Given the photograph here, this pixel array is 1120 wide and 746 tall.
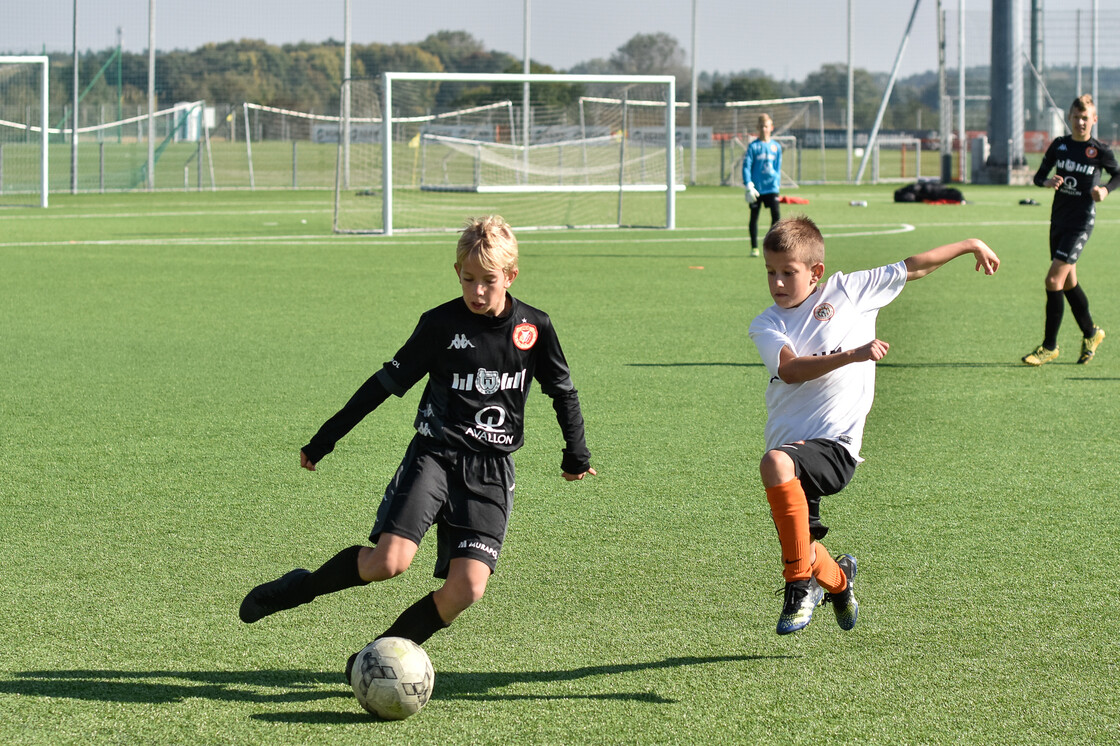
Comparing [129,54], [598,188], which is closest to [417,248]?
[598,188]

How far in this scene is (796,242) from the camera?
412 centimetres

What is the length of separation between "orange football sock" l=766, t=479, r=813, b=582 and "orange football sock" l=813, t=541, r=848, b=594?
0.06 metres

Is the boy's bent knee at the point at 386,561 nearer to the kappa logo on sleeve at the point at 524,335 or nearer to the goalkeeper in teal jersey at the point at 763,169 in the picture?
the kappa logo on sleeve at the point at 524,335

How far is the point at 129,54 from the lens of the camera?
40562mm

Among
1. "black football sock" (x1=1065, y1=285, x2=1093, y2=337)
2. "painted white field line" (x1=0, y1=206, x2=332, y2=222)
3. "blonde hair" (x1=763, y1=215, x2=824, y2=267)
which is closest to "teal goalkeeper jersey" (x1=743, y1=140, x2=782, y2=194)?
"black football sock" (x1=1065, y1=285, x2=1093, y2=337)

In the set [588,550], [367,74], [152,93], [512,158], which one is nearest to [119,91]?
[152,93]

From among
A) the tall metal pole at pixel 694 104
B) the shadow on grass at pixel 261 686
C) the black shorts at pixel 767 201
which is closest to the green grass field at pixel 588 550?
the shadow on grass at pixel 261 686

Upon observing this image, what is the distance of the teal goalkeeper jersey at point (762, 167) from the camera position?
1845cm

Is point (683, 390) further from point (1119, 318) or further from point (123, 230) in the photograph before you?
point (123, 230)

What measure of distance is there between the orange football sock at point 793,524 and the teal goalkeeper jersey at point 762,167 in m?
14.8

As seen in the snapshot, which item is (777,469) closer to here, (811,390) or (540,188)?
(811,390)

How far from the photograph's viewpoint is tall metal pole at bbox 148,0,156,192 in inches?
1531

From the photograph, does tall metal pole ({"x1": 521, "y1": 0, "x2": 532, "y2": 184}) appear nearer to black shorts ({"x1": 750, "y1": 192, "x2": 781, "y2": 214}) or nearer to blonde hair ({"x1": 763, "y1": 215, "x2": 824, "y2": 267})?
black shorts ({"x1": 750, "y1": 192, "x2": 781, "y2": 214})

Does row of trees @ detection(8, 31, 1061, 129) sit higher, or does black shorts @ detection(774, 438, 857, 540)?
row of trees @ detection(8, 31, 1061, 129)
